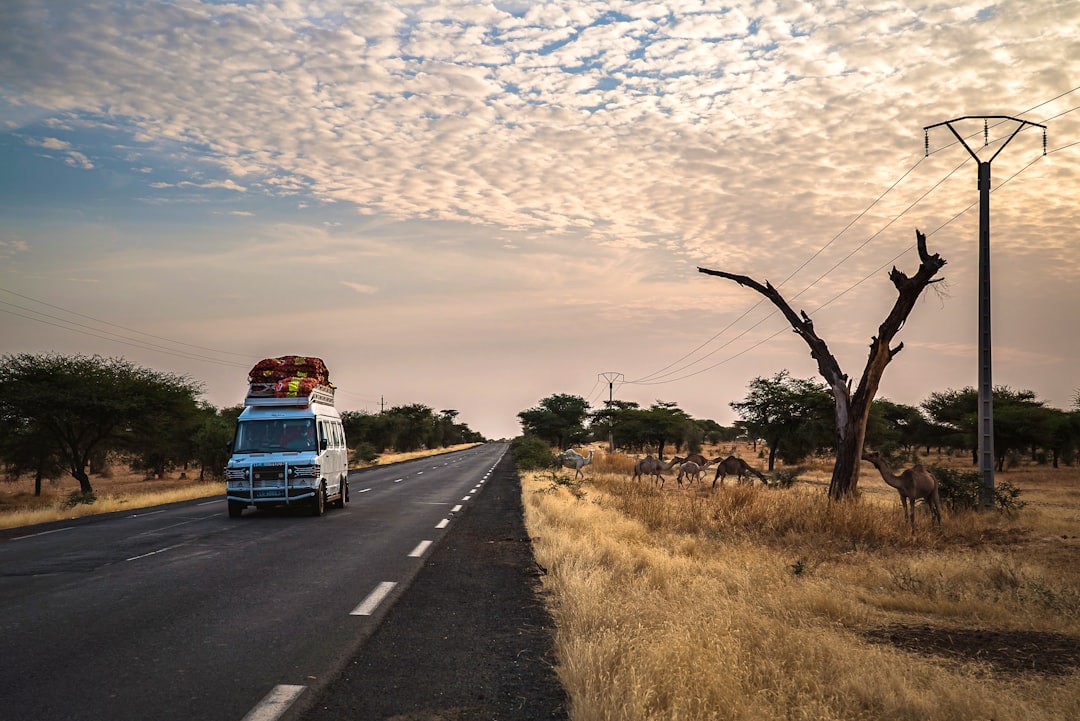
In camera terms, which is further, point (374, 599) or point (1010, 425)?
point (1010, 425)

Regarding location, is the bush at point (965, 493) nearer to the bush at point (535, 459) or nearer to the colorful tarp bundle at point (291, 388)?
the colorful tarp bundle at point (291, 388)

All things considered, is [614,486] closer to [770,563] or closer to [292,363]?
[292,363]

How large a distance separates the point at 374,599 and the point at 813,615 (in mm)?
4748

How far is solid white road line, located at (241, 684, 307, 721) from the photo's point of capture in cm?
484

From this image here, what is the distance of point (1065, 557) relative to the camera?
41.4ft

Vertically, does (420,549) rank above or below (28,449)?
below

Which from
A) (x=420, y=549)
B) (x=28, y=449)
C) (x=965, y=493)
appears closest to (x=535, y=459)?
(x=28, y=449)

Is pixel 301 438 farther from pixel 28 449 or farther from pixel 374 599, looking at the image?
pixel 28 449

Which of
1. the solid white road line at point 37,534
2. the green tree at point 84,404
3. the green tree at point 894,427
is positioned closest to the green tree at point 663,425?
the green tree at point 894,427

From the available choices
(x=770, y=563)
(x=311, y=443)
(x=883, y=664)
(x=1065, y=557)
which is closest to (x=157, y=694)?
(x=883, y=664)

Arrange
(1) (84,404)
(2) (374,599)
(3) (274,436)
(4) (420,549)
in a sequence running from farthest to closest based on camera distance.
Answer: (1) (84,404)
(3) (274,436)
(4) (420,549)
(2) (374,599)

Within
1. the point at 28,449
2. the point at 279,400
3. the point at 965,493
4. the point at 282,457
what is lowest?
the point at 28,449

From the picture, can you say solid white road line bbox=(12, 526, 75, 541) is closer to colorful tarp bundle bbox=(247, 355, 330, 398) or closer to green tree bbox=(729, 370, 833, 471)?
colorful tarp bundle bbox=(247, 355, 330, 398)

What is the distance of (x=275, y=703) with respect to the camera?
5090 mm
